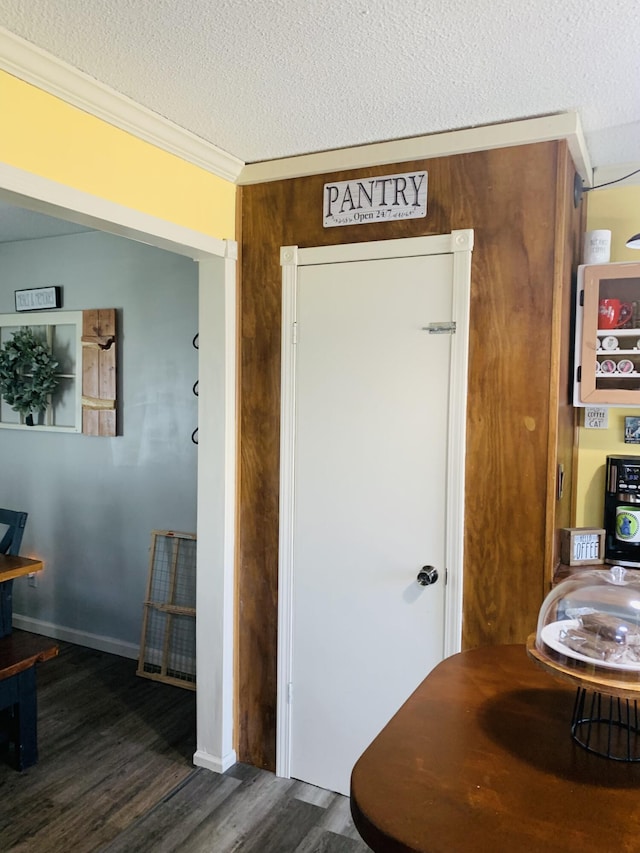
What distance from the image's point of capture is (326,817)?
242cm

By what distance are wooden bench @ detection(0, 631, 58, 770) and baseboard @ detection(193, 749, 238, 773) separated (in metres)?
0.71

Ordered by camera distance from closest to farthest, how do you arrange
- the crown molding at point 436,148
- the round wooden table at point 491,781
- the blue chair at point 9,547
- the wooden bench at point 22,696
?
the round wooden table at point 491,781 < the crown molding at point 436,148 < the wooden bench at point 22,696 < the blue chair at point 9,547

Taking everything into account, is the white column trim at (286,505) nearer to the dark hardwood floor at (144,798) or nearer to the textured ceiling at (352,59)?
the dark hardwood floor at (144,798)

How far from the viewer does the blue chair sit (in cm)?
285

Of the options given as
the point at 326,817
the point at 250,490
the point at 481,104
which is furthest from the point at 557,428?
the point at 326,817

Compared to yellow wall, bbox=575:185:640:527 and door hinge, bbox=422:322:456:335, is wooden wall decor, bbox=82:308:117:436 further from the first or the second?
yellow wall, bbox=575:185:640:527

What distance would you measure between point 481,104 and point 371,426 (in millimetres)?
1161

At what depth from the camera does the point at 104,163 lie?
205cm

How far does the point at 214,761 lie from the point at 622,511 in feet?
6.52

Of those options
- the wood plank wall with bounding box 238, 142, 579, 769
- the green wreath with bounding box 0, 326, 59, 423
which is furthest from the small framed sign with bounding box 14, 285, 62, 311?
the wood plank wall with bounding box 238, 142, 579, 769

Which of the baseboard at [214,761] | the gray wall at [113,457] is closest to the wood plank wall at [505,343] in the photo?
the baseboard at [214,761]

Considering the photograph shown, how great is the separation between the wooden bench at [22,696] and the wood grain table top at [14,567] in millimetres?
320

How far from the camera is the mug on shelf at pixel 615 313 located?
229 centimetres

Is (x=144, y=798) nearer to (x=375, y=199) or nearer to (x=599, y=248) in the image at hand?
(x=375, y=199)
